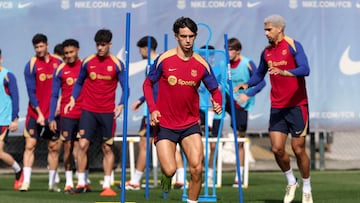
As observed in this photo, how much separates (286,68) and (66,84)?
4649 mm

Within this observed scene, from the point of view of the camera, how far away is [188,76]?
11664 mm

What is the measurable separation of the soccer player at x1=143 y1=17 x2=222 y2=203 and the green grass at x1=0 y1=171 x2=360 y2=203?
121 inches

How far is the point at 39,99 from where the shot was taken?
18031 millimetres

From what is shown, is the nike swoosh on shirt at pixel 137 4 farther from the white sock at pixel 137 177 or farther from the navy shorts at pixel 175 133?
the navy shorts at pixel 175 133

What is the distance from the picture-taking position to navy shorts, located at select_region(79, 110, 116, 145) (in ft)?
53.6

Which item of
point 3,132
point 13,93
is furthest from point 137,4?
point 3,132

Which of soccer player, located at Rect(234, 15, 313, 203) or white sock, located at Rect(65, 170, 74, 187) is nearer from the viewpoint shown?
soccer player, located at Rect(234, 15, 313, 203)

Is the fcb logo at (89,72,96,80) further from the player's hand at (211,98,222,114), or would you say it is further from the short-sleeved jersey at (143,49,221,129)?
the player's hand at (211,98,222,114)

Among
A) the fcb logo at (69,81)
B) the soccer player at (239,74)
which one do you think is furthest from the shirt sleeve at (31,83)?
the soccer player at (239,74)

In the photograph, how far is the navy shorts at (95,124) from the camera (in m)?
16.3

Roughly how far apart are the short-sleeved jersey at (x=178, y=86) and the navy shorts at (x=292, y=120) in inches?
94.9

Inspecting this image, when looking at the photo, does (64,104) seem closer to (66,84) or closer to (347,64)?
(66,84)

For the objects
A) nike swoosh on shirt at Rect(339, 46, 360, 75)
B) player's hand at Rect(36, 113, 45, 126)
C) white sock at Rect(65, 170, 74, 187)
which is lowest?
white sock at Rect(65, 170, 74, 187)

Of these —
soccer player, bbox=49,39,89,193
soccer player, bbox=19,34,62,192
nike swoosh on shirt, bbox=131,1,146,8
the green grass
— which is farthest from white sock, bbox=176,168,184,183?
nike swoosh on shirt, bbox=131,1,146,8
